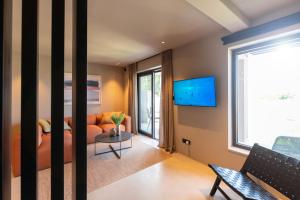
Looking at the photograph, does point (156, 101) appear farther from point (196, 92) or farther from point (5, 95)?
point (5, 95)

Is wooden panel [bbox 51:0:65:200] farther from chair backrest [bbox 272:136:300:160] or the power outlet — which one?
the power outlet

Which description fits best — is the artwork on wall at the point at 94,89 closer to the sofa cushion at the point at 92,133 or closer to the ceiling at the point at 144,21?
the sofa cushion at the point at 92,133

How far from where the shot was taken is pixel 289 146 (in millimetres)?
2088

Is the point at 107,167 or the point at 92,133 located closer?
the point at 107,167

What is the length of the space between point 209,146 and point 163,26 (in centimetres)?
225

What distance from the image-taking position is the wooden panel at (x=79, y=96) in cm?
111

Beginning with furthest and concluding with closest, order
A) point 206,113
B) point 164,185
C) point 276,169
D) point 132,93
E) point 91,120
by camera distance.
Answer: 1. point 132,93
2. point 91,120
3. point 206,113
4. point 164,185
5. point 276,169

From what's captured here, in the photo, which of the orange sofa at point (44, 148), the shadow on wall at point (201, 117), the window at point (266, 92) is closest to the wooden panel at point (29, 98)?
the orange sofa at point (44, 148)

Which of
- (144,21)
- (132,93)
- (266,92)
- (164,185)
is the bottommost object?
(164,185)

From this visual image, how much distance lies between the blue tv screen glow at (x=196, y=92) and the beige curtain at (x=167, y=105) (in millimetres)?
256

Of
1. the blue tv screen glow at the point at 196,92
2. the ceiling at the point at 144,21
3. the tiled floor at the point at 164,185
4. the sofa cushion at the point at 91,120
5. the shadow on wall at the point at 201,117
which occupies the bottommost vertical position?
the tiled floor at the point at 164,185

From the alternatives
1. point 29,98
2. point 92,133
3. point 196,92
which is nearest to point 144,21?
point 196,92

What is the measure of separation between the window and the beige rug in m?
1.66

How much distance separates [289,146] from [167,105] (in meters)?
2.28
